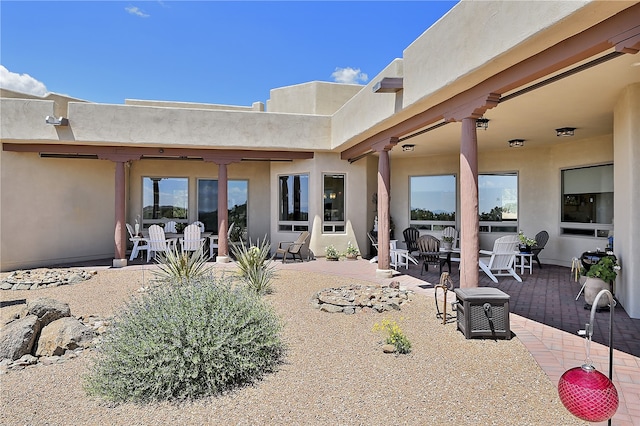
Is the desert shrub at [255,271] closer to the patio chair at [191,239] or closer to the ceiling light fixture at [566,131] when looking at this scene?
the patio chair at [191,239]

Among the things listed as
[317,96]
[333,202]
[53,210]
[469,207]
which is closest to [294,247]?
[333,202]

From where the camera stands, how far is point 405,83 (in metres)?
6.53

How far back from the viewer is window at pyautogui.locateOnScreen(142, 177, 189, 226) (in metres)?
13.1

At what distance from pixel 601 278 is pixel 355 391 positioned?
15.4 feet

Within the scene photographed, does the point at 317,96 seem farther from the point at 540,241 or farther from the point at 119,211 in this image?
the point at 540,241

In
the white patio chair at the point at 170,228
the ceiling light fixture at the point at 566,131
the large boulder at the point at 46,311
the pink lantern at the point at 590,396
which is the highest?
the ceiling light fixture at the point at 566,131

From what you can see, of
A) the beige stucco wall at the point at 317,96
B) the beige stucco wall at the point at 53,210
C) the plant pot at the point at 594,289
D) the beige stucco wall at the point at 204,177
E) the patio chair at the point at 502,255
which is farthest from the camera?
the beige stucco wall at the point at 317,96

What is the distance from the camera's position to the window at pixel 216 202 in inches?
532

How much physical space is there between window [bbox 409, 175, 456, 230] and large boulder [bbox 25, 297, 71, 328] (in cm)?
1019

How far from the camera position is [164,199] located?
13.2 meters

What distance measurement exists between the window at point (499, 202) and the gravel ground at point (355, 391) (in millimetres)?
7489

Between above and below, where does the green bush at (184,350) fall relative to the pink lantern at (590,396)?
below

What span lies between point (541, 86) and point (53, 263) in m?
12.8

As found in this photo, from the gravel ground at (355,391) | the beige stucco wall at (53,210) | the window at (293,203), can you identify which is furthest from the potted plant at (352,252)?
the beige stucco wall at (53,210)
